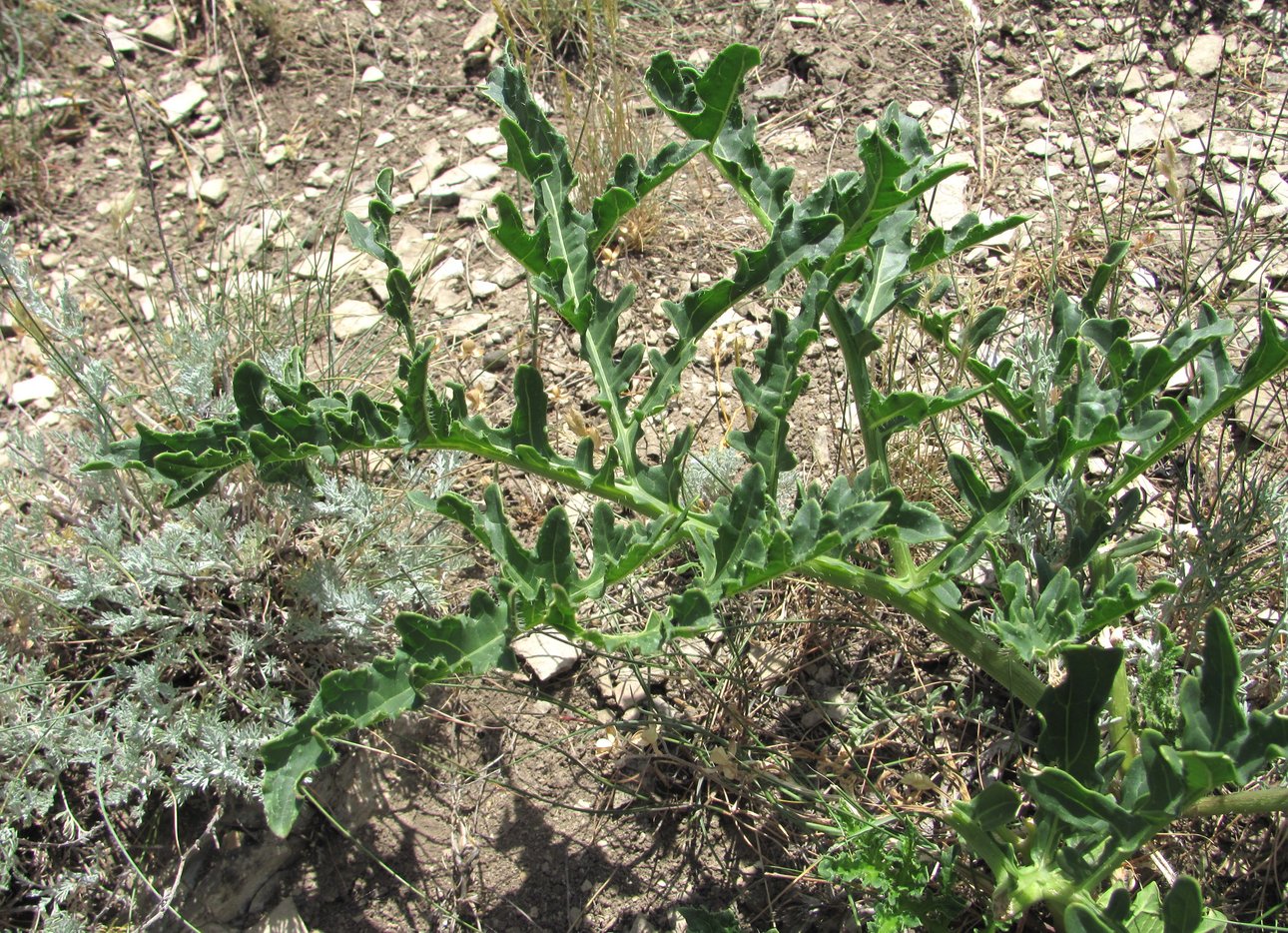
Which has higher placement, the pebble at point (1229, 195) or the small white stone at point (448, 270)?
the pebble at point (1229, 195)

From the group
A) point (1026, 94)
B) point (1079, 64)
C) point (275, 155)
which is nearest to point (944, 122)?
point (1026, 94)

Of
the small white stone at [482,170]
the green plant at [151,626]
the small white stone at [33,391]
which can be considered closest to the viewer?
the green plant at [151,626]

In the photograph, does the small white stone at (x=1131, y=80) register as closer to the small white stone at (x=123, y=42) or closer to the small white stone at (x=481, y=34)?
the small white stone at (x=481, y=34)

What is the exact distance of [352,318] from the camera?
11.6 feet

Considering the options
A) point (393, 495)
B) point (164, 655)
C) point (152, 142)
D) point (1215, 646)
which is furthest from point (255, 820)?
point (152, 142)

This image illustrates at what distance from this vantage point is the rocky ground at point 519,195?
2.49 m

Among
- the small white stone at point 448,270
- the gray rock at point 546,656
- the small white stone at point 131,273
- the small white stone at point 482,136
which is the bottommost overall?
the gray rock at point 546,656

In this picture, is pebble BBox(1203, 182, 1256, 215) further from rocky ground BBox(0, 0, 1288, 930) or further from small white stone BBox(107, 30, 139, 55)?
small white stone BBox(107, 30, 139, 55)

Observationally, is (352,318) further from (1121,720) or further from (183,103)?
(1121,720)

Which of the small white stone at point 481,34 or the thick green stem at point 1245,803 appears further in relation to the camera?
the small white stone at point 481,34

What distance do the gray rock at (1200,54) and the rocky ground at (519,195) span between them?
11 millimetres

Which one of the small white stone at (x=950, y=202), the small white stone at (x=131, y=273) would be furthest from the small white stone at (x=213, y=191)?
the small white stone at (x=950, y=202)

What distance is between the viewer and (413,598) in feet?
8.70

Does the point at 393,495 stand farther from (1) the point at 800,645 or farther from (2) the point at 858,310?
(2) the point at 858,310
